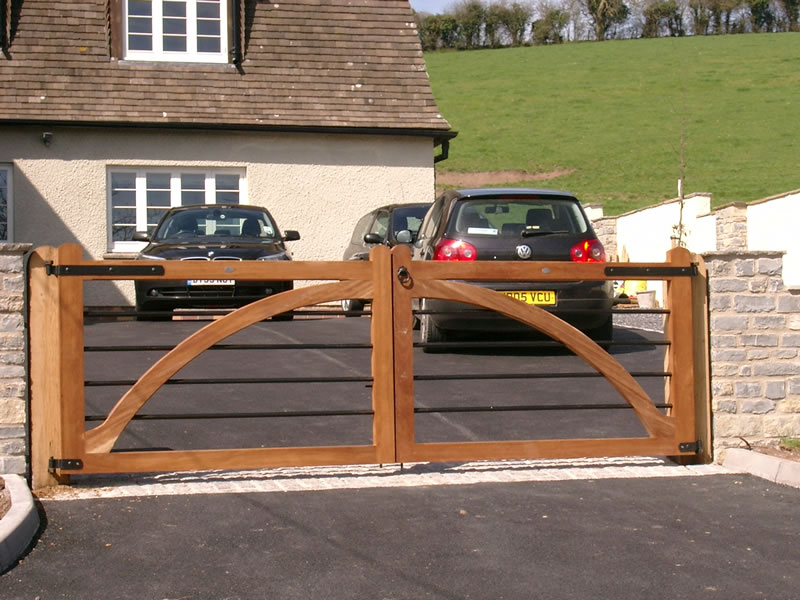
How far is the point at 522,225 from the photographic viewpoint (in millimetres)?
12000

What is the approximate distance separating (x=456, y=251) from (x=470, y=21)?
7395 centimetres

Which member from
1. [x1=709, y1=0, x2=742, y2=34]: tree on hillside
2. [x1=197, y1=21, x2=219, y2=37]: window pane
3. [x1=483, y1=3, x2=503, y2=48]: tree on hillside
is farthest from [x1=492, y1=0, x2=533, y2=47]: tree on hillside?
[x1=197, y1=21, x2=219, y2=37]: window pane

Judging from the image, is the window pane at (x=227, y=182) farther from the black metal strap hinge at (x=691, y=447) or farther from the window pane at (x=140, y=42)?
the black metal strap hinge at (x=691, y=447)

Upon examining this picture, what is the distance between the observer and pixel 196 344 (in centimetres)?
673

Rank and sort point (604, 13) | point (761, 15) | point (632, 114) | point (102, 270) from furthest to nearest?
point (761, 15) < point (604, 13) < point (632, 114) < point (102, 270)

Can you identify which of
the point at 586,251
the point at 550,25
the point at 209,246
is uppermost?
the point at 550,25

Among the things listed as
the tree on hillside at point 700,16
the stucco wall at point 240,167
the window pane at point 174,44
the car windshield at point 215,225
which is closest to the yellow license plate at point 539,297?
the car windshield at point 215,225

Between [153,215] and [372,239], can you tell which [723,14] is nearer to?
[153,215]

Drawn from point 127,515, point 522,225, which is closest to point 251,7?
point 522,225

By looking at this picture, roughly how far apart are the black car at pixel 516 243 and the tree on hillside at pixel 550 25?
72.4m

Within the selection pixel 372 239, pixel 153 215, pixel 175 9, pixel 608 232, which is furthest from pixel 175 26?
pixel 608 232

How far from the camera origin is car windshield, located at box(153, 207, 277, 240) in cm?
1628

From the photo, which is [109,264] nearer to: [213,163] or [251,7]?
[213,163]

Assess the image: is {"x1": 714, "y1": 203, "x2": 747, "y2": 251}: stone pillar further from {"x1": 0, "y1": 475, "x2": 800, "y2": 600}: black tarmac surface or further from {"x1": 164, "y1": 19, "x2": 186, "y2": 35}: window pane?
{"x1": 0, "y1": 475, "x2": 800, "y2": 600}: black tarmac surface
